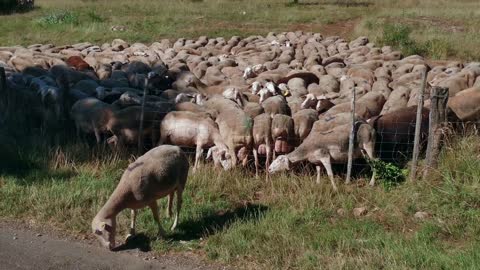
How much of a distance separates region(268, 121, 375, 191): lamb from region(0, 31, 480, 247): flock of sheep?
0.05 feet

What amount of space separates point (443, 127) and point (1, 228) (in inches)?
247

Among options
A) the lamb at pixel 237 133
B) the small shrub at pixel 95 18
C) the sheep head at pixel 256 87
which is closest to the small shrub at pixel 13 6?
the small shrub at pixel 95 18

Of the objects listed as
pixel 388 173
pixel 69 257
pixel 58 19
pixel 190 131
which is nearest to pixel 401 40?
pixel 190 131

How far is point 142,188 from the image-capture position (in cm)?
743

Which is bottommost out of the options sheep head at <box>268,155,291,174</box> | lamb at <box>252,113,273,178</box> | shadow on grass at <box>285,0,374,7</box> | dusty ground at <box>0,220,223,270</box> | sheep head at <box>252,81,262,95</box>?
dusty ground at <box>0,220,223,270</box>

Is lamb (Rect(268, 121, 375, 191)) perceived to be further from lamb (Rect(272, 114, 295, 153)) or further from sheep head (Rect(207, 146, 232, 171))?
sheep head (Rect(207, 146, 232, 171))

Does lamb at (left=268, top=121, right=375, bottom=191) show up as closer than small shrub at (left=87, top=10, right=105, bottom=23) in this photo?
Yes

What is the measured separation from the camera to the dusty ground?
702cm

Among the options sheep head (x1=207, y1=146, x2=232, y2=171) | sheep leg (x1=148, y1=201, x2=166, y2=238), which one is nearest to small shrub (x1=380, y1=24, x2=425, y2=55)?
sheep head (x1=207, y1=146, x2=232, y2=171)

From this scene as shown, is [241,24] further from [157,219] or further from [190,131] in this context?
[157,219]

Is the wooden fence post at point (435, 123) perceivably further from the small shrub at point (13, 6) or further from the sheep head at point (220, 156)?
the small shrub at point (13, 6)

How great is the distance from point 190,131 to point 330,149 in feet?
8.15

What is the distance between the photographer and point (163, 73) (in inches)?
673

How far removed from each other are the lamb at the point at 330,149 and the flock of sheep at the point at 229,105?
0.05 feet
